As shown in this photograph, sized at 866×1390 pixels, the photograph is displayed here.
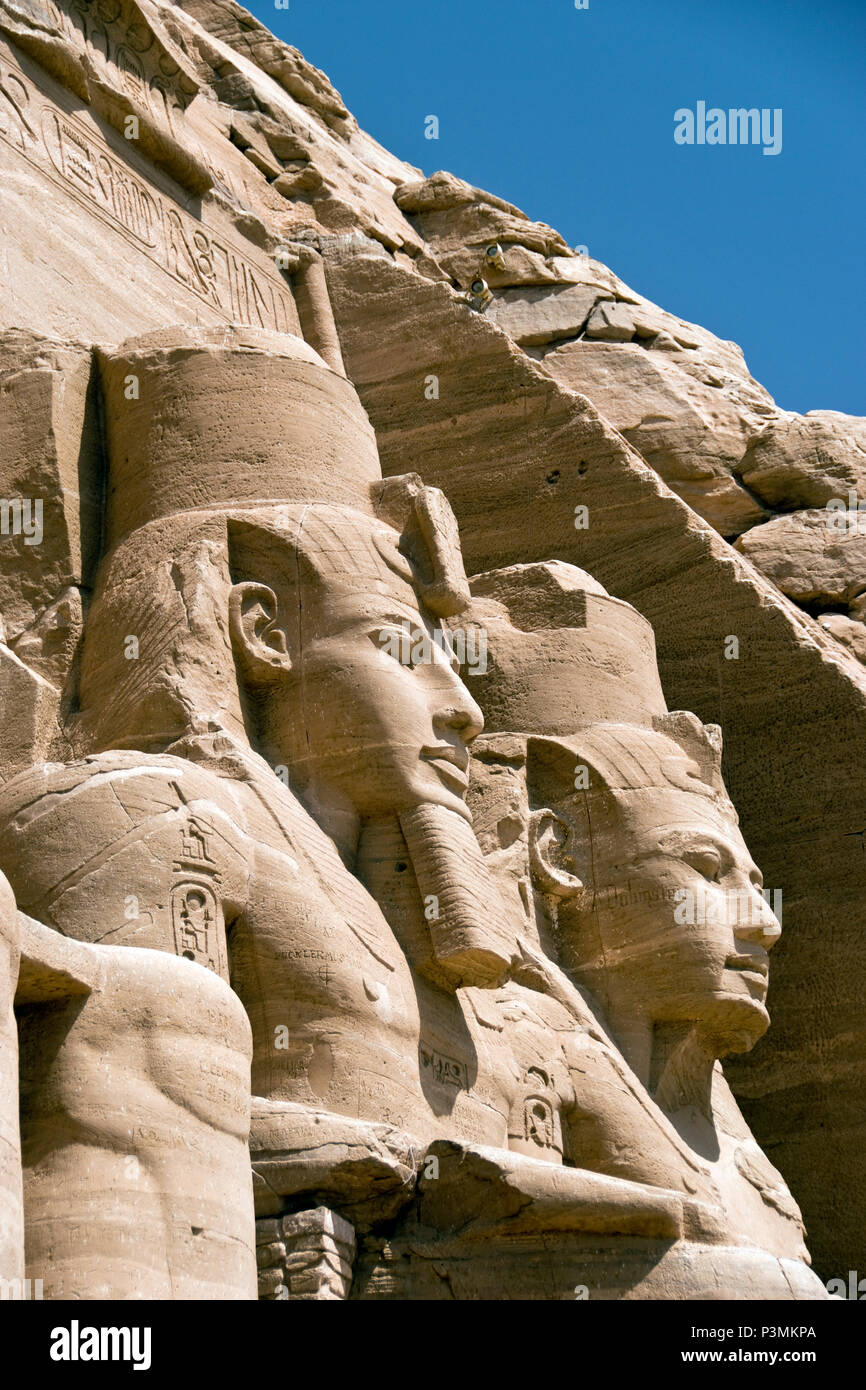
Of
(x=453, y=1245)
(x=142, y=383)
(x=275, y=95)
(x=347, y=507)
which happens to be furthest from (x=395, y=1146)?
(x=275, y=95)

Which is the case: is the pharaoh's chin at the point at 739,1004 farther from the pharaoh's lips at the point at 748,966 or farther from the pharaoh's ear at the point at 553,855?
the pharaoh's ear at the point at 553,855

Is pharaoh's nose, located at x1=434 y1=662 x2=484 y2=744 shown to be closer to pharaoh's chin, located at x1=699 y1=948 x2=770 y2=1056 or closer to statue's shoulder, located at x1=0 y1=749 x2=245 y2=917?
statue's shoulder, located at x1=0 y1=749 x2=245 y2=917

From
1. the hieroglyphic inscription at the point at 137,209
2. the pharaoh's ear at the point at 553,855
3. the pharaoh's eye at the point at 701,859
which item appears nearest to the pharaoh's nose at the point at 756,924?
the pharaoh's eye at the point at 701,859

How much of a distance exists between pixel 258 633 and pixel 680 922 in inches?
80.6

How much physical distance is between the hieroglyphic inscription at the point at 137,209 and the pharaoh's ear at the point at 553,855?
2.76m

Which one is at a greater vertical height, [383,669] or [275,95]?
[275,95]

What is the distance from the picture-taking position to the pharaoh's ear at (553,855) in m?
8.20

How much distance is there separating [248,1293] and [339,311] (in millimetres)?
6759

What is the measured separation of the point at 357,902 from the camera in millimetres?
6504

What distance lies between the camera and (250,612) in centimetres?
691

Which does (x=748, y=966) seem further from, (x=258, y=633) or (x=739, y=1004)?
(x=258, y=633)

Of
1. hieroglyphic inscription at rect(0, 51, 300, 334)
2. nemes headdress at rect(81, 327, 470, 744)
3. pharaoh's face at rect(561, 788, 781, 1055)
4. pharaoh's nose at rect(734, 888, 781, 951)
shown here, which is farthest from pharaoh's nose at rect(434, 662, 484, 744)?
hieroglyphic inscription at rect(0, 51, 300, 334)

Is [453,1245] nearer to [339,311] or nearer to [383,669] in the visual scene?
[383,669]

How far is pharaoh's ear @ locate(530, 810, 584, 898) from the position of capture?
820cm
